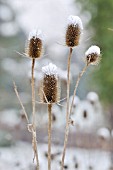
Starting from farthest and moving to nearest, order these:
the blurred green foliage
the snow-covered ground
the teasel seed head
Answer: the blurred green foliage, the snow-covered ground, the teasel seed head

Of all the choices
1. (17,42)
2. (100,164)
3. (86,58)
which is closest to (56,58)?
(17,42)

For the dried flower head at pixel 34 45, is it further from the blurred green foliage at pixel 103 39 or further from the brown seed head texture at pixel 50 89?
the blurred green foliage at pixel 103 39

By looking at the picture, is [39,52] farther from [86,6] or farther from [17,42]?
[17,42]

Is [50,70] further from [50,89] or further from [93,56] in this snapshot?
[93,56]

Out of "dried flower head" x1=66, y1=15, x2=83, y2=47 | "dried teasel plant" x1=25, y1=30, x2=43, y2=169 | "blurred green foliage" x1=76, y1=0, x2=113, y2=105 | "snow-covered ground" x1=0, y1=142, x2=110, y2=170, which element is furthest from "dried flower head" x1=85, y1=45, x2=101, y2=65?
"blurred green foliage" x1=76, y1=0, x2=113, y2=105

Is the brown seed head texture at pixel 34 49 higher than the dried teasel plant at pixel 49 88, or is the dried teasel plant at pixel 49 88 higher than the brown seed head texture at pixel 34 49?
the brown seed head texture at pixel 34 49

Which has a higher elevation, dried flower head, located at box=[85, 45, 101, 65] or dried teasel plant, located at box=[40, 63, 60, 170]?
dried flower head, located at box=[85, 45, 101, 65]

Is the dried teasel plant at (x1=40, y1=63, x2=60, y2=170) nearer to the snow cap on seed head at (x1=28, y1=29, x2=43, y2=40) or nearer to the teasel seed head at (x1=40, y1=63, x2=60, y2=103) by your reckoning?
the teasel seed head at (x1=40, y1=63, x2=60, y2=103)

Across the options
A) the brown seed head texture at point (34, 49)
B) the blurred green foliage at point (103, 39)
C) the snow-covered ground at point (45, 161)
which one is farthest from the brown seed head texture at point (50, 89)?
the blurred green foliage at point (103, 39)
